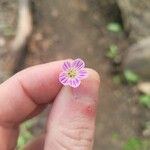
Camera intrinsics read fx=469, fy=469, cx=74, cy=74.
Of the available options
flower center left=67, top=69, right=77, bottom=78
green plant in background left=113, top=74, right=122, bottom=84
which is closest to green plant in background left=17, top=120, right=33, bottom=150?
green plant in background left=113, top=74, right=122, bottom=84

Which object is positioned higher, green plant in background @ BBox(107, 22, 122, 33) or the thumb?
green plant in background @ BBox(107, 22, 122, 33)

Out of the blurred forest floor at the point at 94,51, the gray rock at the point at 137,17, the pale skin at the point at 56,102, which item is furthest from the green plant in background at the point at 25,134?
the pale skin at the point at 56,102

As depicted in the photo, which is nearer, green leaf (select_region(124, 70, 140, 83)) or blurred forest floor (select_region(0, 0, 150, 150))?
blurred forest floor (select_region(0, 0, 150, 150))

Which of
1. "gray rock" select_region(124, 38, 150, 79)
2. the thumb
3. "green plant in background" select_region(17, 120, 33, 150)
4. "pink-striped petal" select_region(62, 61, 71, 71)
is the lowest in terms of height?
the thumb

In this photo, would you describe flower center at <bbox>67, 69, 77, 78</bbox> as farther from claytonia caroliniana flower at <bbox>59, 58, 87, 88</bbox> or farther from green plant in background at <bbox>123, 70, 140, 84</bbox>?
green plant in background at <bbox>123, 70, 140, 84</bbox>

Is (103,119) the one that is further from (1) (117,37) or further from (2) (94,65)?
(1) (117,37)

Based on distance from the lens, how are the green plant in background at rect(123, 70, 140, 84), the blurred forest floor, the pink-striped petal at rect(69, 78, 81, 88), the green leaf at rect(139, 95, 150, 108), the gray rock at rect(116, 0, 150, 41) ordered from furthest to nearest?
the gray rock at rect(116, 0, 150, 41)
the green plant in background at rect(123, 70, 140, 84)
the green leaf at rect(139, 95, 150, 108)
the blurred forest floor
the pink-striped petal at rect(69, 78, 81, 88)

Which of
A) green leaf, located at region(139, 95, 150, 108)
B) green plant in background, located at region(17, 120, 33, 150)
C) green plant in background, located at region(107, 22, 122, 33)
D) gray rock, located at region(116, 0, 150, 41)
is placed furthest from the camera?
green plant in background, located at region(107, 22, 122, 33)

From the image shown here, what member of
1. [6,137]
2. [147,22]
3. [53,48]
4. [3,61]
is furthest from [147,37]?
[6,137]
